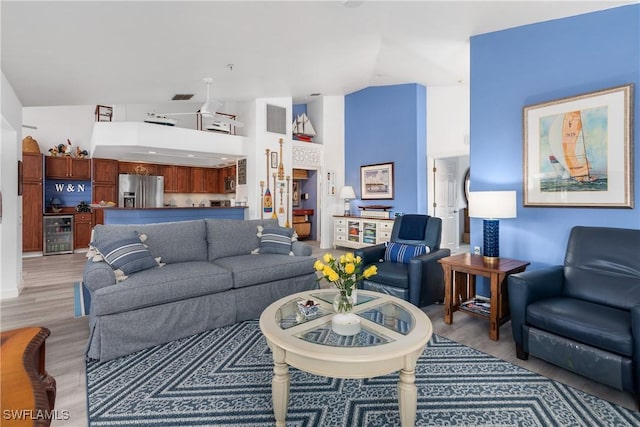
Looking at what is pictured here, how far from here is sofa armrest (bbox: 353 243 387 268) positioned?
3594 millimetres

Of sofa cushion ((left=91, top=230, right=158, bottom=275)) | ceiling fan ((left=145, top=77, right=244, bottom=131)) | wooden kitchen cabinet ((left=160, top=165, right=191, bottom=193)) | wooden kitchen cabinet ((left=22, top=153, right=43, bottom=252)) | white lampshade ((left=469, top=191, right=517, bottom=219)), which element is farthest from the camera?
wooden kitchen cabinet ((left=160, top=165, right=191, bottom=193))

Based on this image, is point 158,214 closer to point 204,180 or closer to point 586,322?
point 204,180

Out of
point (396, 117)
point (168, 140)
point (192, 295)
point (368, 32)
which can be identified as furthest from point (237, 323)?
point (396, 117)

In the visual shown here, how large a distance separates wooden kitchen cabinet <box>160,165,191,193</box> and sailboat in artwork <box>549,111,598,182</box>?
756 centimetres

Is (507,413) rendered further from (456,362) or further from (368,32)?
(368,32)

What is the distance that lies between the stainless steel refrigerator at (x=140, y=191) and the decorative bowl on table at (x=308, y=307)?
6736mm

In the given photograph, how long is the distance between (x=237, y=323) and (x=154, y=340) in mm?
706

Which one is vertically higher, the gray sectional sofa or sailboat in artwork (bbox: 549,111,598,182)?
sailboat in artwork (bbox: 549,111,598,182)

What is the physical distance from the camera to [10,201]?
3.91 meters

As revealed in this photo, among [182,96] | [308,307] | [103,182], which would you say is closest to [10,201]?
[182,96]

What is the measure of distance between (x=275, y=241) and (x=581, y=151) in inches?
121

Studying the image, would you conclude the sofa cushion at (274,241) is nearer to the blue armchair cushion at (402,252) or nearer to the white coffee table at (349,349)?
the blue armchair cushion at (402,252)

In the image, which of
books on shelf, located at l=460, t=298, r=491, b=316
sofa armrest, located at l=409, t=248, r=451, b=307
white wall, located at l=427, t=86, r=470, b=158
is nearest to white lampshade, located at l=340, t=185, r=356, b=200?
white wall, located at l=427, t=86, r=470, b=158

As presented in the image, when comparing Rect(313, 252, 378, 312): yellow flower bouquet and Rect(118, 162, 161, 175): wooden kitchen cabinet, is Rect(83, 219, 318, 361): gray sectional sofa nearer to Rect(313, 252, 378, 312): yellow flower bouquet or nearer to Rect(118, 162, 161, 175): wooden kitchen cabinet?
Rect(313, 252, 378, 312): yellow flower bouquet
